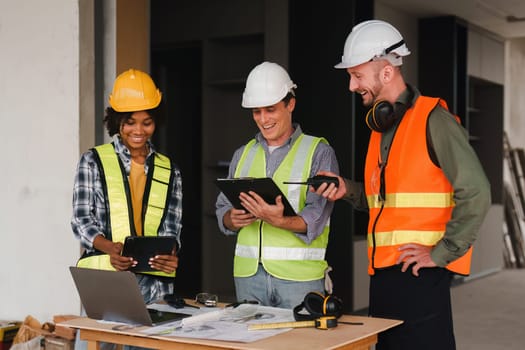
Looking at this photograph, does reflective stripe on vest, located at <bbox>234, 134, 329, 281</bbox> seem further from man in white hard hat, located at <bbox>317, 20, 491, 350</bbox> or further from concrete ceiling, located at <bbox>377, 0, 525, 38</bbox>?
concrete ceiling, located at <bbox>377, 0, 525, 38</bbox>

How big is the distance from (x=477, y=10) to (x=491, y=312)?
11.6ft

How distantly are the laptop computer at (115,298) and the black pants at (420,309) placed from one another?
77 centimetres

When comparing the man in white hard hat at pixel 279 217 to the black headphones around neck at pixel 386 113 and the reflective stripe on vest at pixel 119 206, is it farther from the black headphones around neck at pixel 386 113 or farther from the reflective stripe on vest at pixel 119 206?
the black headphones around neck at pixel 386 113

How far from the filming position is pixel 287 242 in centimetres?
336

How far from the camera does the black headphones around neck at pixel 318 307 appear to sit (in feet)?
9.17

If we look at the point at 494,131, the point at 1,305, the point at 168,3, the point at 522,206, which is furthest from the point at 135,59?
the point at 522,206

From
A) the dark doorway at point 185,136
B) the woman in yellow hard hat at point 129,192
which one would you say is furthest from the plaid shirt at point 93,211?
the dark doorway at point 185,136

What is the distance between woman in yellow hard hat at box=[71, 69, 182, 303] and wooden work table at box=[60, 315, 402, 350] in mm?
424

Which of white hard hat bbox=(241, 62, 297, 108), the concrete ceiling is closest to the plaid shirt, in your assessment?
white hard hat bbox=(241, 62, 297, 108)

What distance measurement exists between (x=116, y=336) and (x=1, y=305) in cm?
270

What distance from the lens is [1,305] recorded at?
524cm

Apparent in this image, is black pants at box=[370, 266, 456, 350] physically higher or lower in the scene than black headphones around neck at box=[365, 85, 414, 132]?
lower

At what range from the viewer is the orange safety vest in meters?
2.84

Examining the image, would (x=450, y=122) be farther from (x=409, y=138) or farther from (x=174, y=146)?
(x=174, y=146)
